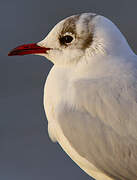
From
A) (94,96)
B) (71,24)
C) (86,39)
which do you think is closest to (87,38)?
(86,39)

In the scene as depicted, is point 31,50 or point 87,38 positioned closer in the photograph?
point 87,38

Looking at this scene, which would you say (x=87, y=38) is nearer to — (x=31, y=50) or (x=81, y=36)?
(x=81, y=36)

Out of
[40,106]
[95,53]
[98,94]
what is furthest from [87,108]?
[40,106]

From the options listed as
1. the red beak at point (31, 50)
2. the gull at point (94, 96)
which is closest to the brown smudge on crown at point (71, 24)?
the gull at point (94, 96)

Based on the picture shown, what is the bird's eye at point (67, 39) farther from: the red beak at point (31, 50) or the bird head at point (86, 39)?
the red beak at point (31, 50)

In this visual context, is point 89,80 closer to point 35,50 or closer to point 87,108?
point 87,108

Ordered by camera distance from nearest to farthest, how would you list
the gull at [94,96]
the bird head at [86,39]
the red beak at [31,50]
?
the gull at [94,96]
the bird head at [86,39]
the red beak at [31,50]

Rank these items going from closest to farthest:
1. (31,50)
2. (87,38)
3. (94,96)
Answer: (94,96) < (87,38) < (31,50)

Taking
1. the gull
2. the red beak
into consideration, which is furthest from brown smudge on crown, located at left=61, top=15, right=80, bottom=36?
the red beak
